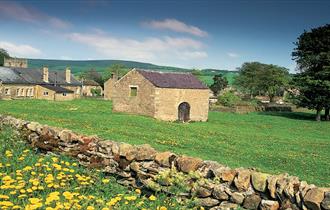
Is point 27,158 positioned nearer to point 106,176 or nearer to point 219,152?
point 106,176

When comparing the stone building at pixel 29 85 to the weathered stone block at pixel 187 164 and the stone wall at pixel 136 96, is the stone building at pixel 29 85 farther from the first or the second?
the weathered stone block at pixel 187 164

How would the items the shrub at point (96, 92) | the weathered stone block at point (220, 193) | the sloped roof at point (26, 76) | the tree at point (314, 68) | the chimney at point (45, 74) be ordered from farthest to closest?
the shrub at point (96, 92)
the chimney at point (45, 74)
the sloped roof at point (26, 76)
the tree at point (314, 68)
the weathered stone block at point (220, 193)

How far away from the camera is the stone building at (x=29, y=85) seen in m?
75.8

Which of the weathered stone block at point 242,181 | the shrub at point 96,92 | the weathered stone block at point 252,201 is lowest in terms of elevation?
the shrub at point 96,92

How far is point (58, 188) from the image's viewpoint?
910 centimetres

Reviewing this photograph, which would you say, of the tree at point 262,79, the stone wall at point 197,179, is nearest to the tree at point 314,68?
the stone wall at point 197,179

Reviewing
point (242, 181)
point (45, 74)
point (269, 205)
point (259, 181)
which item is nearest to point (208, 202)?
point (242, 181)

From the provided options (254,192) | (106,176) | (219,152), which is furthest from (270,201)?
(219,152)

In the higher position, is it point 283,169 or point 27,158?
point 27,158

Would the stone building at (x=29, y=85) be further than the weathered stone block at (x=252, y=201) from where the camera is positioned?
Yes

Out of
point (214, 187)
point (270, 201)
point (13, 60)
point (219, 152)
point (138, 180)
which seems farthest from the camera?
point (13, 60)

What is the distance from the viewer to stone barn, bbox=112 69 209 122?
4100cm

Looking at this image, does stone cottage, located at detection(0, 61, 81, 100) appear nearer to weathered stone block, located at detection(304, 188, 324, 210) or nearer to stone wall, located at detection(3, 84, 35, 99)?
stone wall, located at detection(3, 84, 35, 99)

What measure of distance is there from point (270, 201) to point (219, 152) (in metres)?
12.6
